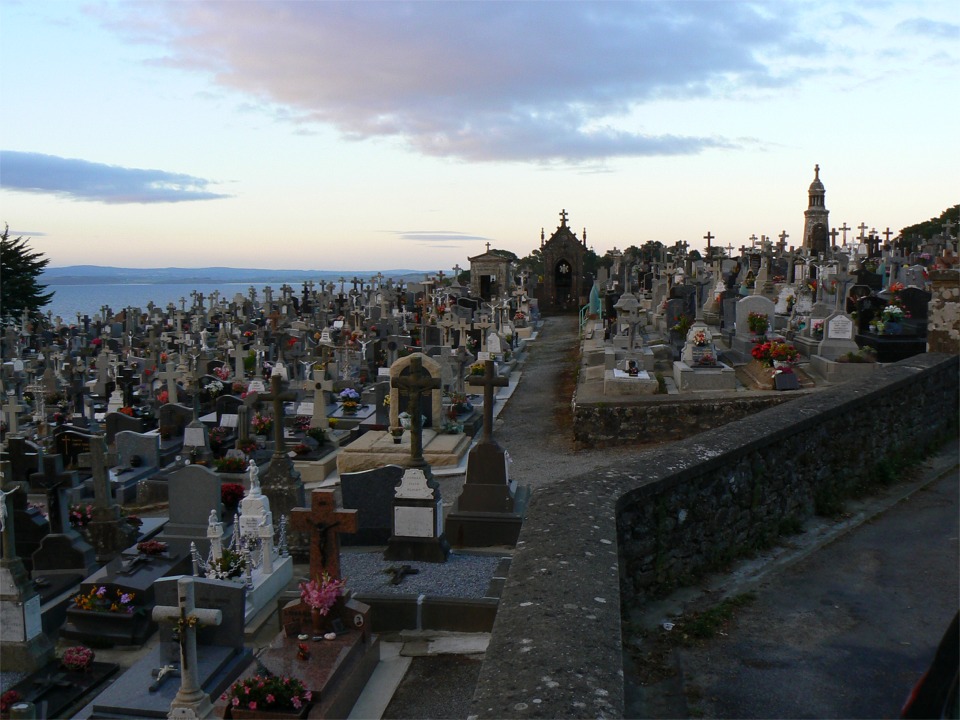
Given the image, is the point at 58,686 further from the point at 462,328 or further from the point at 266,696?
the point at 462,328

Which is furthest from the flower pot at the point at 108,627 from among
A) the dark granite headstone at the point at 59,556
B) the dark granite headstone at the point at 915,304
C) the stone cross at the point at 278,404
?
the dark granite headstone at the point at 915,304

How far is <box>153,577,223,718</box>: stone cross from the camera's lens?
5637 millimetres

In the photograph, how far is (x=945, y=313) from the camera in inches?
461

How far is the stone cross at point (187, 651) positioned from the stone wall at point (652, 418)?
8642 mm

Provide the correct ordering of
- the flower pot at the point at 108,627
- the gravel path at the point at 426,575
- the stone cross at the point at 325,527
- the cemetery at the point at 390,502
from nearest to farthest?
the cemetery at the point at 390,502, the stone cross at the point at 325,527, the flower pot at the point at 108,627, the gravel path at the point at 426,575

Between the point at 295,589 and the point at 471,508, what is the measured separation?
85.2 inches

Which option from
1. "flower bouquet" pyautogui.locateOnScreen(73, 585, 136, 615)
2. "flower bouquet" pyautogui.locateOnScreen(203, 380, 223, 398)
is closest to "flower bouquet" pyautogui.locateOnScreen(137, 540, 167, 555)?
"flower bouquet" pyautogui.locateOnScreen(73, 585, 136, 615)

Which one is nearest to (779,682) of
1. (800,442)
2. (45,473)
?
(800,442)

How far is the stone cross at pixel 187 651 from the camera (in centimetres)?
564

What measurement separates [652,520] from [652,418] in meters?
8.35

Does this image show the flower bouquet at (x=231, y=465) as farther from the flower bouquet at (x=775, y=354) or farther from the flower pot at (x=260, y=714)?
the flower bouquet at (x=775, y=354)

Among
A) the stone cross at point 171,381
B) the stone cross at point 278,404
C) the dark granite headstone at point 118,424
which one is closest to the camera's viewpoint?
the stone cross at point 278,404

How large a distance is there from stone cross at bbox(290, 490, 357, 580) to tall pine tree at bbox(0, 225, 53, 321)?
29.6 metres

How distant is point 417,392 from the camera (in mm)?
9336
